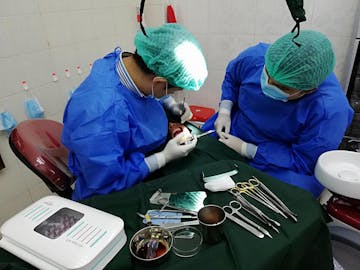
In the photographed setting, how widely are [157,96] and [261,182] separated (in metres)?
0.64

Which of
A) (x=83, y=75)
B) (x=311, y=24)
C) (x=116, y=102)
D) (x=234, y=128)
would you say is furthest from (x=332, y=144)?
(x=83, y=75)

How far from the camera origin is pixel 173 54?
116 cm

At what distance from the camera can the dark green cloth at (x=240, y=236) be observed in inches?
31.1

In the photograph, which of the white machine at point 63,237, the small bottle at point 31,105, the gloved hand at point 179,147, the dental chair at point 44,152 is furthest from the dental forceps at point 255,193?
the small bottle at point 31,105


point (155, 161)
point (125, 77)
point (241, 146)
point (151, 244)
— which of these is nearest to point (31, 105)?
point (125, 77)

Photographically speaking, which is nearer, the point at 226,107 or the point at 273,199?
the point at 273,199

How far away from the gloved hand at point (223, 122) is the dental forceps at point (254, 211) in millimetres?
735

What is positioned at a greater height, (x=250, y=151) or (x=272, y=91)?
(x=272, y=91)

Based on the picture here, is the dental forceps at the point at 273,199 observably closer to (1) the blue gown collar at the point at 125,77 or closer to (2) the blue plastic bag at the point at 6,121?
(1) the blue gown collar at the point at 125,77

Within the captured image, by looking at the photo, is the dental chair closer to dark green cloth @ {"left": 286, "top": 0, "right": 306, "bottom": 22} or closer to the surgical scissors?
the surgical scissors

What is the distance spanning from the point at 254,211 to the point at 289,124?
0.68m

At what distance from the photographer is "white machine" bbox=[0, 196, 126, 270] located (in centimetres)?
70

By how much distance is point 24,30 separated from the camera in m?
1.83

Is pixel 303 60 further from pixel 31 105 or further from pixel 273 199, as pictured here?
pixel 31 105
